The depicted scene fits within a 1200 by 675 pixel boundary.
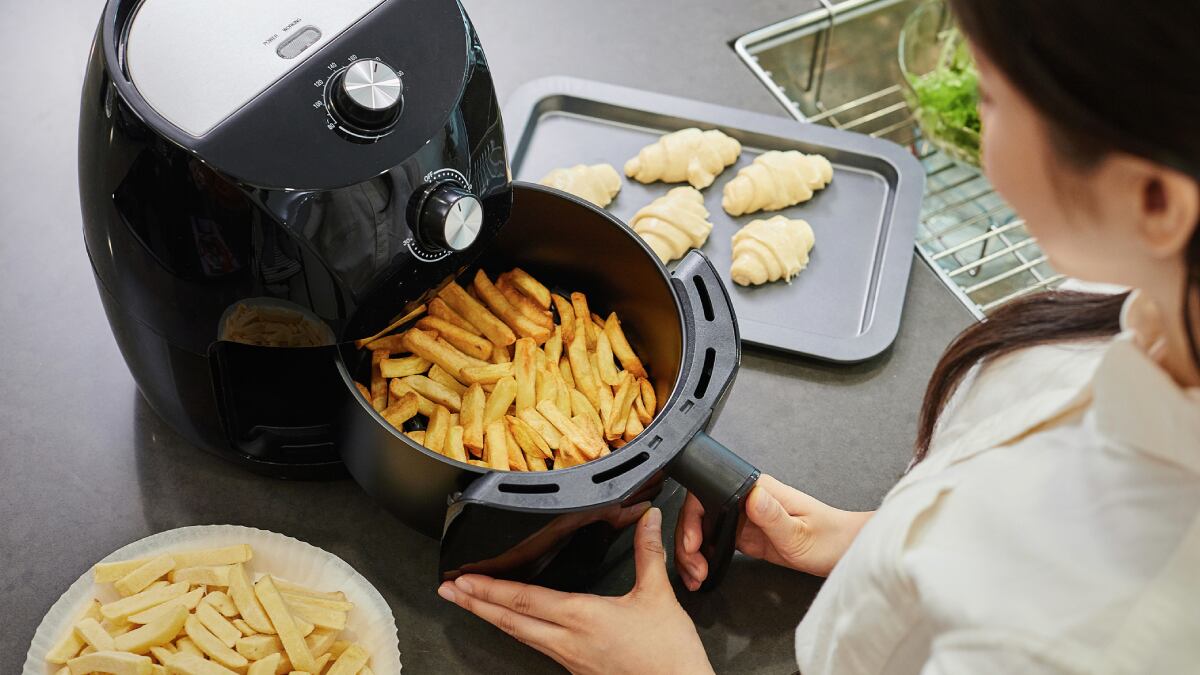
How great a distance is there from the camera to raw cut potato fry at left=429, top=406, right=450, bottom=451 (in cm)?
112

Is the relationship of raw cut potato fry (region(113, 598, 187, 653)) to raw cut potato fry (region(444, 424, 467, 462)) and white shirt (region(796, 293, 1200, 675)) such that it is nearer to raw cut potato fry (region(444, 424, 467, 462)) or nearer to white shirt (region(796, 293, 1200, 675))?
raw cut potato fry (region(444, 424, 467, 462))

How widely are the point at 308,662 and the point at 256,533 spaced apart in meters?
0.17

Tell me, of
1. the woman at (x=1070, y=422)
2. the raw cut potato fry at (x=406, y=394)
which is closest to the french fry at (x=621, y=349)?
the raw cut potato fry at (x=406, y=394)

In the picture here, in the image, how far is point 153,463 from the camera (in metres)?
1.29

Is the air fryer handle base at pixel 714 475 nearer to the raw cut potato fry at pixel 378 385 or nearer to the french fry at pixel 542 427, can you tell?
the french fry at pixel 542 427

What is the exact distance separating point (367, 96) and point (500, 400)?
347 millimetres

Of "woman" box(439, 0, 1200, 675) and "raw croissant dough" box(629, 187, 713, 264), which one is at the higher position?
"woman" box(439, 0, 1200, 675)

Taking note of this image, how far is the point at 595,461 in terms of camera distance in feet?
3.35

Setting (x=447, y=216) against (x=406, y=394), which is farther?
(x=406, y=394)

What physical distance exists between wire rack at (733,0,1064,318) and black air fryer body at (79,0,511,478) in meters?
0.82

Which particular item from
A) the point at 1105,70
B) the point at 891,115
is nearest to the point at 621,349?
the point at 1105,70

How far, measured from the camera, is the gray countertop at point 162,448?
1188mm

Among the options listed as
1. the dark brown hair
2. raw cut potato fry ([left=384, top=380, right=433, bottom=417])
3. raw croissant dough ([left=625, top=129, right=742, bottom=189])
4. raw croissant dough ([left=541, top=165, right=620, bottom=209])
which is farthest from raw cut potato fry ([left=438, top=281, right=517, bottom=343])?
the dark brown hair

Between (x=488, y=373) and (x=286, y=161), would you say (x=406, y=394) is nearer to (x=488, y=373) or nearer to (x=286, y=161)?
(x=488, y=373)
